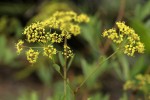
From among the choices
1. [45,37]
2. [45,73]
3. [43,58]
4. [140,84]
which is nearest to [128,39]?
[45,37]

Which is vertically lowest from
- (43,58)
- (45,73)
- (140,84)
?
(140,84)

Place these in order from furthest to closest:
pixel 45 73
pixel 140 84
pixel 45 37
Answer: pixel 45 73 → pixel 140 84 → pixel 45 37

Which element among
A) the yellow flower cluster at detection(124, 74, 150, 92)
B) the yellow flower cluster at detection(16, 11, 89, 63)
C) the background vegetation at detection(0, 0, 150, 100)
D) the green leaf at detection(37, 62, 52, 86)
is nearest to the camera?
the yellow flower cluster at detection(16, 11, 89, 63)

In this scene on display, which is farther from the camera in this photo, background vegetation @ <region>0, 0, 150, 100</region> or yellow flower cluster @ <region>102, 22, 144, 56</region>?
background vegetation @ <region>0, 0, 150, 100</region>

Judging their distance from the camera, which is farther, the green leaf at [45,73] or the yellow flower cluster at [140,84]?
the green leaf at [45,73]

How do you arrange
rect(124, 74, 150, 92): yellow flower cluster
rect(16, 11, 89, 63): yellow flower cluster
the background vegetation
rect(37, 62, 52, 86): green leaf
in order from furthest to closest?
the background vegetation
rect(37, 62, 52, 86): green leaf
rect(124, 74, 150, 92): yellow flower cluster
rect(16, 11, 89, 63): yellow flower cluster

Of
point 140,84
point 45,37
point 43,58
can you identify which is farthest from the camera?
point 43,58

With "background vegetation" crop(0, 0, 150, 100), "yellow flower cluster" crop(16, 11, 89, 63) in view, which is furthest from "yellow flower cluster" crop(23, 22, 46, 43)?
"background vegetation" crop(0, 0, 150, 100)

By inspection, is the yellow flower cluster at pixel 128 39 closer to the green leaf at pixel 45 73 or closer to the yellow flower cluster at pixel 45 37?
the yellow flower cluster at pixel 45 37

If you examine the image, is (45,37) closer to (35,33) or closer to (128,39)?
(35,33)

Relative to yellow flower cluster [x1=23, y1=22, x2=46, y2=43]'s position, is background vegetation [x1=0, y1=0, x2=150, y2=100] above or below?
above

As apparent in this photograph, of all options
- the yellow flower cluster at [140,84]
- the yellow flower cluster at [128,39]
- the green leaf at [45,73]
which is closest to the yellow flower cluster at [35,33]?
the yellow flower cluster at [128,39]

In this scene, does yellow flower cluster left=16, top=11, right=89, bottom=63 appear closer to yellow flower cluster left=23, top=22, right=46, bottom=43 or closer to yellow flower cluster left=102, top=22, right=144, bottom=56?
yellow flower cluster left=23, top=22, right=46, bottom=43
